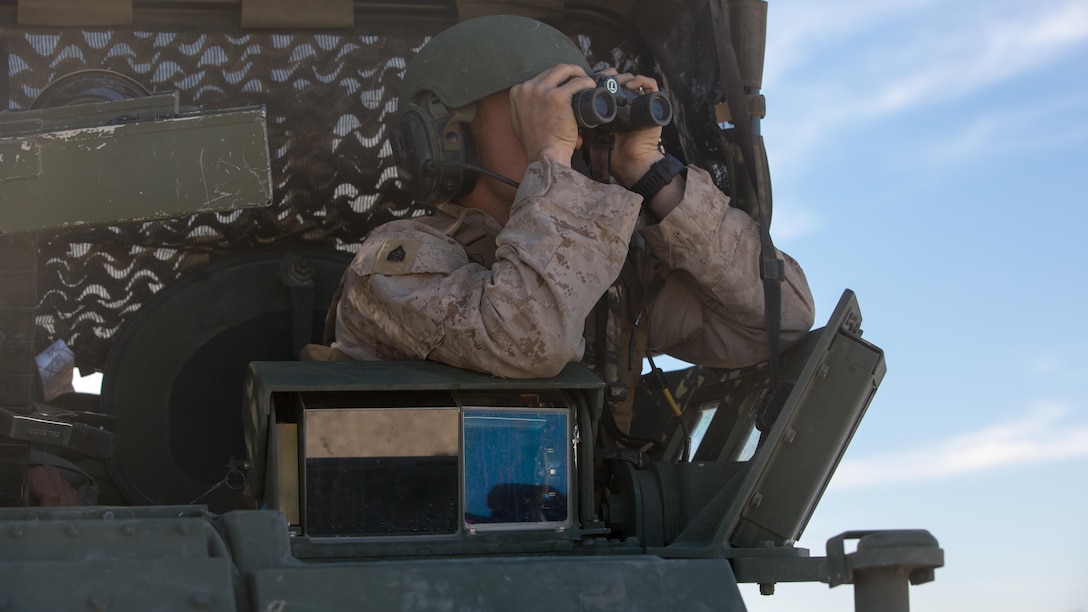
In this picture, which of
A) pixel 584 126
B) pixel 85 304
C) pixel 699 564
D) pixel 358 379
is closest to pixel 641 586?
pixel 699 564

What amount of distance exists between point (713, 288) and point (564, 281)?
584 millimetres

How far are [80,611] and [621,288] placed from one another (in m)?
2.15

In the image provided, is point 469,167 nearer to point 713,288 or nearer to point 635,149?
point 635,149

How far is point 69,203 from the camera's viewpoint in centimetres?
314

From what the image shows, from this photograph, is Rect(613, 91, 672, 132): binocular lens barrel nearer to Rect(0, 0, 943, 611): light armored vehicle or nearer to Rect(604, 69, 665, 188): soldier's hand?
Rect(604, 69, 665, 188): soldier's hand

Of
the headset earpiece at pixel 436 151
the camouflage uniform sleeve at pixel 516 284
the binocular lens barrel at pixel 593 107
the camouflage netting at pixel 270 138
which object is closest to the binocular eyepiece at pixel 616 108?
the binocular lens barrel at pixel 593 107

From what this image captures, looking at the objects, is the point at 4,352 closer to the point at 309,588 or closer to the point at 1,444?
the point at 1,444

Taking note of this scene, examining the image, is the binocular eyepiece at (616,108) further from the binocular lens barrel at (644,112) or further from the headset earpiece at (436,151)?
the headset earpiece at (436,151)

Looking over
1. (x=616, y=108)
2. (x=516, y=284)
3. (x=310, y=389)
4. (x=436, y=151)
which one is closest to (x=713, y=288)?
(x=616, y=108)

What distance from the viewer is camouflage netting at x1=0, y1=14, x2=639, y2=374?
451 centimetres

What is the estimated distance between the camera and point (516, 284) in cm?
324

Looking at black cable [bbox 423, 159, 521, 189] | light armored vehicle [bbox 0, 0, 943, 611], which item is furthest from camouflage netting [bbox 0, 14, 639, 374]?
black cable [bbox 423, 159, 521, 189]

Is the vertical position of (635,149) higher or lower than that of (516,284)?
higher

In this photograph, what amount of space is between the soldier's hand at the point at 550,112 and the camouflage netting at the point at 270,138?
1.12 metres
